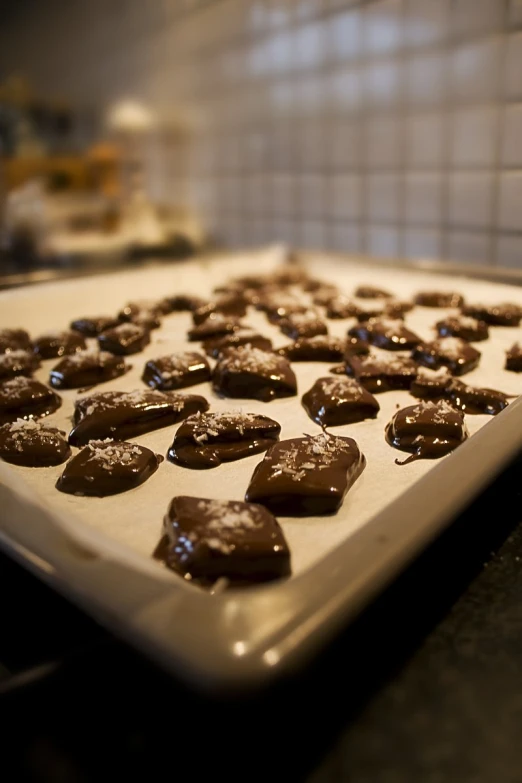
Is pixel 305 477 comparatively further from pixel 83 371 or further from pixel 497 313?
pixel 497 313

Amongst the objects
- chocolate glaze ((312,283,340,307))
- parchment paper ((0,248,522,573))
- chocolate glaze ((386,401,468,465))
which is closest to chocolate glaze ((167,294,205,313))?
parchment paper ((0,248,522,573))

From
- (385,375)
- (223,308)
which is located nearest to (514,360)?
(385,375)

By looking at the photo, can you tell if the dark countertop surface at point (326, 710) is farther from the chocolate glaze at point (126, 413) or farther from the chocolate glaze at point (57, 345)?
the chocolate glaze at point (57, 345)

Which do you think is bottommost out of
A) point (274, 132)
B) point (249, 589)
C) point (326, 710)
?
point (326, 710)

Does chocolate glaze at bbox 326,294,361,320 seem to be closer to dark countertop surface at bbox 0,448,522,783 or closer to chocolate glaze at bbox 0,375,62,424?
chocolate glaze at bbox 0,375,62,424

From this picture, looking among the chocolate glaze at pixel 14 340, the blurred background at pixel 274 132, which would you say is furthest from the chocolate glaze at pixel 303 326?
the blurred background at pixel 274 132
